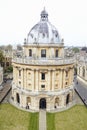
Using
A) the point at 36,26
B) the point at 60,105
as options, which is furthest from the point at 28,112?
the point at 36,26

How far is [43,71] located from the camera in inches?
1972

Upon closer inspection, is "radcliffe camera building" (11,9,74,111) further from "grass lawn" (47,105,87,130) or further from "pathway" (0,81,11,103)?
"pathway" (0,81,11,103)

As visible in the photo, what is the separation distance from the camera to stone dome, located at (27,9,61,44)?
2055 inches

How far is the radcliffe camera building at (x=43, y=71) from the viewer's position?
5034 centimetres

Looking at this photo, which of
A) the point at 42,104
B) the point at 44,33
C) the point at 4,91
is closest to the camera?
the point at 42,104

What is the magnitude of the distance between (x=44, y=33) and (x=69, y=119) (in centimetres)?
2399

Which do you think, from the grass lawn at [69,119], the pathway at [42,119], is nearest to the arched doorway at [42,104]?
the pathway at [42,119]

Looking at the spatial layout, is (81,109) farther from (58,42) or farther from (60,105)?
(58,42)

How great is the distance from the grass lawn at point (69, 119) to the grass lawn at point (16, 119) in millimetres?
3652

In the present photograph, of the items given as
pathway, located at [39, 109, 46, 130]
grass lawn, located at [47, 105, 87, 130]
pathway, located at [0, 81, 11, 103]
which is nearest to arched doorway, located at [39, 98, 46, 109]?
pathway, located at [39, 109, 46, 130]

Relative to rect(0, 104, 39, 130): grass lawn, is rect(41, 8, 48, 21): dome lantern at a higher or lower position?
higher

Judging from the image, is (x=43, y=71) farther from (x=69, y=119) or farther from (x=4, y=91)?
(x=4, y=91)

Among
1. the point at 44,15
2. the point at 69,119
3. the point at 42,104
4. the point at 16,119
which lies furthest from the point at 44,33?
the point at 16,119

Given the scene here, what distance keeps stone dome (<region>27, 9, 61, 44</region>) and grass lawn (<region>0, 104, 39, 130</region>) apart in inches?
769
